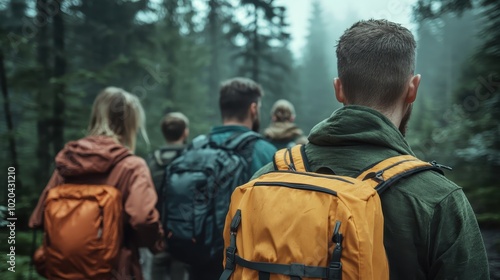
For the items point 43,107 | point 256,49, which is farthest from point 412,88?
point 256,49

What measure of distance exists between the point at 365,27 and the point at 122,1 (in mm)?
19026

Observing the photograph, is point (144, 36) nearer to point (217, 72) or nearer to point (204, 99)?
point (204, 99)

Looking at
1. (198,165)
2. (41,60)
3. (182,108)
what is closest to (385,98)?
(198,165)

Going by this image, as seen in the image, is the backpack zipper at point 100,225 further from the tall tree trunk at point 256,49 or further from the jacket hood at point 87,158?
the tall tree trunk at point 256,49

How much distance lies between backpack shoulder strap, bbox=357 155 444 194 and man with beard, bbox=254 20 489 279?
3 cm

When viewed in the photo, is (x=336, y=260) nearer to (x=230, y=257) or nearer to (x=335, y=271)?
(x=335, y=271)

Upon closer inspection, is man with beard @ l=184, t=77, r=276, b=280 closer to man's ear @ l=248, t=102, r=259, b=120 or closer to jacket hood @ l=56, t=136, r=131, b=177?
man's ear @ l=248, t=102, r=259, b=120

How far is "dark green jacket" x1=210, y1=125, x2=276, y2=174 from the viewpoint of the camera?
11.6 ft

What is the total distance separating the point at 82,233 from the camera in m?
3.11

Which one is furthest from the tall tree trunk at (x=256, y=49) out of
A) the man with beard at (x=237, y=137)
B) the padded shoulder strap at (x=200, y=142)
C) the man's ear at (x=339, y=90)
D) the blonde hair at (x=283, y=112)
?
the man's ear at (x=339, y=90)

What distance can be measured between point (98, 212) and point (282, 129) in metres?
3.30

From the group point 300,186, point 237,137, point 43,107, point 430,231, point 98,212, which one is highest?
point 43,107

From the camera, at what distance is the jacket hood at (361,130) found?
1645mm

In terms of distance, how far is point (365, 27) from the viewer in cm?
177
